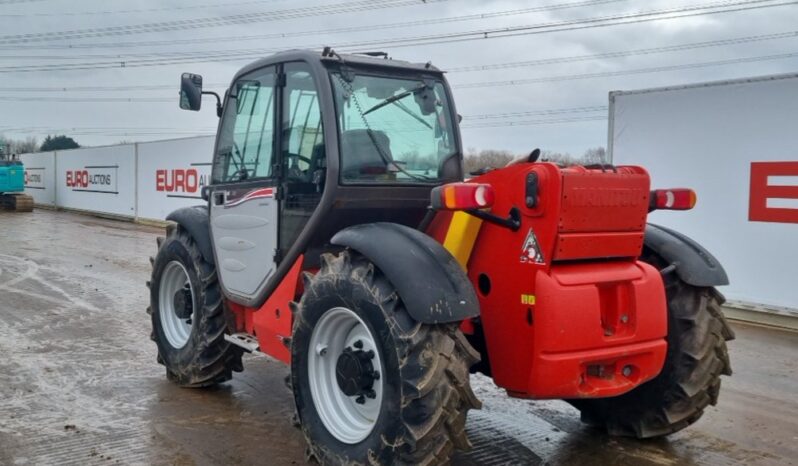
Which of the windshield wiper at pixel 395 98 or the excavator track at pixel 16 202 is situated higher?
the windshield wiper at pixel 395 98

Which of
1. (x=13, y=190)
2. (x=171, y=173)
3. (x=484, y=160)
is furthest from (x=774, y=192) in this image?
(x=13, y=190)

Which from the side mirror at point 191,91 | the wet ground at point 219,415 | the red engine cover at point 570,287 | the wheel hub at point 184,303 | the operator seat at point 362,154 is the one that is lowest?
the wet ground at point 219,415

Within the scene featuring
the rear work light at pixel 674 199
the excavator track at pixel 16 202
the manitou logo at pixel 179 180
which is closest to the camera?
the rear work light at pixel 674 199

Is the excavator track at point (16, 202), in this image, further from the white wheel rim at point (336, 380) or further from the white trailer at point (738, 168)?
the white wheel rim at point (336, 380)

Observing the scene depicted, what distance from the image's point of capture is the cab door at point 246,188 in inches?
201

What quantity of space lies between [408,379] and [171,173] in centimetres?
Answer: 1977

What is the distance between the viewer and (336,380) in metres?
4.27

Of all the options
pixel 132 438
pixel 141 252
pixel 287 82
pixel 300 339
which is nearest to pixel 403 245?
pixel 300 339

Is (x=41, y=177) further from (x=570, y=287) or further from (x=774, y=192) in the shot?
(x=570, y=287)

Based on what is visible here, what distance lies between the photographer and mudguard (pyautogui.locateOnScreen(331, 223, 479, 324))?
3574 millimetres

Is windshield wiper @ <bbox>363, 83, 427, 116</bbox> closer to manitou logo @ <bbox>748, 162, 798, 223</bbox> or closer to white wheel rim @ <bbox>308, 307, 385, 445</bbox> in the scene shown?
white wheel rim @ <bbox>308, 307, 385, 445</bbox>

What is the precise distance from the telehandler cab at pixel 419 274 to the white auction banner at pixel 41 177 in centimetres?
2870

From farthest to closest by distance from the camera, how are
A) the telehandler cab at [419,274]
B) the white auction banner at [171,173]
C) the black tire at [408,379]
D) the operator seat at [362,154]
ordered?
the white auction banner at [171,173]
the operator seat at [362,154]
the telehandler cab at [419,274]
the black tire at [408,379]

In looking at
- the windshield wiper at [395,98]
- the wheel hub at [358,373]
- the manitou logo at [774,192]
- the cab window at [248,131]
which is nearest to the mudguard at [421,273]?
the wheel hub at [358,373]
